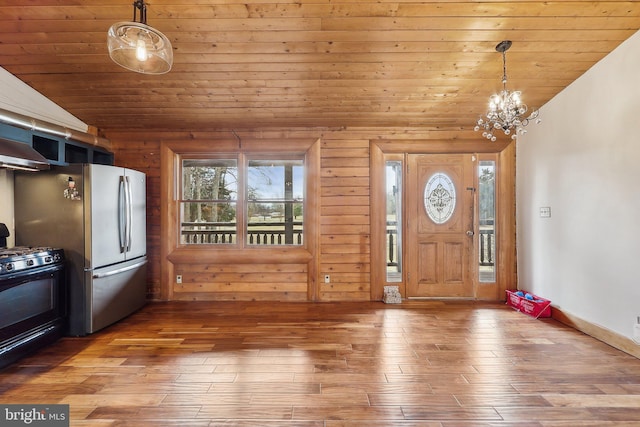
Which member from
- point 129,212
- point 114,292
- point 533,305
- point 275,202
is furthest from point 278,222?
point 533,305

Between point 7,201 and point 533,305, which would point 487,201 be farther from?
point 7,201

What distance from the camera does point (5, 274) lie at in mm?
2402

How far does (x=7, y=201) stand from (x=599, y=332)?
19.5 ft

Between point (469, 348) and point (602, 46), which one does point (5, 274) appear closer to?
point (469, 348)

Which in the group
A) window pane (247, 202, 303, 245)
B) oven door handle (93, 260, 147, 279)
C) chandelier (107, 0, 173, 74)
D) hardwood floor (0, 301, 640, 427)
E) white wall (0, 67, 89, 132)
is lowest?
hardwood floor (0, 301, 640, 427)

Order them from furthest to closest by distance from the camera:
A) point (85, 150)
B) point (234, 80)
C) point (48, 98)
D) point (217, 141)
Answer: point (217, 141) < point (85, 150) < point (48, 98) < point (234, 80)

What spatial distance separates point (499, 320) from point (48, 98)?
19.0 ft

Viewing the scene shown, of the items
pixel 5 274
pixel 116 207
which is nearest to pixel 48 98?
pixel 116 207

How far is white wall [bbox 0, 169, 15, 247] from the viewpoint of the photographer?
116 inches

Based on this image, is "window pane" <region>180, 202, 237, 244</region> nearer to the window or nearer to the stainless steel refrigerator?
the window

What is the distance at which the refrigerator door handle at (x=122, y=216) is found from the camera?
3.37 metres

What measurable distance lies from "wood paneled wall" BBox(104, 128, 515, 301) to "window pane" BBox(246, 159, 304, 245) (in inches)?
13.7

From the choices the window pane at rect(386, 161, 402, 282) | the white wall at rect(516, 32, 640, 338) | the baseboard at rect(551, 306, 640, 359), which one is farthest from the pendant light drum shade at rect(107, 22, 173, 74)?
the baseboard at rect(551, 306, 640, 359)

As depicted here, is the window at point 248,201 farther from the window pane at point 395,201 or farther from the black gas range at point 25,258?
the black gas range at point 25,258
